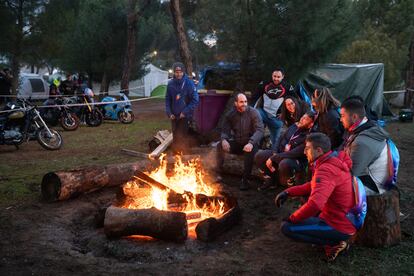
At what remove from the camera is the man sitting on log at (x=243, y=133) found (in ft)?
21.5

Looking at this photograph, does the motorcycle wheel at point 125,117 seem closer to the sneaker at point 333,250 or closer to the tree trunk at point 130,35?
the tree trunk at point 130,35

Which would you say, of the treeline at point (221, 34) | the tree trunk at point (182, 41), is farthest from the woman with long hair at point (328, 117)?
the tree trunk at point (182, 41)

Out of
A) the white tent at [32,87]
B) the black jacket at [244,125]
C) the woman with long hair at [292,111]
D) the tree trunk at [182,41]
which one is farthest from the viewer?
the white tent at [32,87]

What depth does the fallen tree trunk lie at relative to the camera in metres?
5.70

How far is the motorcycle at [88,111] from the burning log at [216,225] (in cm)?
994

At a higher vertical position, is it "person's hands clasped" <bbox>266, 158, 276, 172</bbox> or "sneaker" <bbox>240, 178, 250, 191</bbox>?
"person's hands clasped" <bbox>266, 158, 276, 172</bbox>

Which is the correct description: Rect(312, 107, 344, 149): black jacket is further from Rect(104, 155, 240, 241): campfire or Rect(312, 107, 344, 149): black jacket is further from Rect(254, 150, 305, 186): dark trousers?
Rect(104, 155, 240, 241): campfire

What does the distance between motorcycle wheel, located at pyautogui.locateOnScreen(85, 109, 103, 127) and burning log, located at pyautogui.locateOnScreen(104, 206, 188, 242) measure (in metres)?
10.00

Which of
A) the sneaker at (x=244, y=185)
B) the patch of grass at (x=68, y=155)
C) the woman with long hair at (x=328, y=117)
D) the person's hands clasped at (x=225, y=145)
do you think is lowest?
the sneaker at (x=244, y=185)

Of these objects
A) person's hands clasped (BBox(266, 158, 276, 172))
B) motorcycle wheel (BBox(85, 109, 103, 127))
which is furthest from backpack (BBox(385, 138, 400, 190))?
motorcycle wheel (BBox(85, 109, 103, 127))

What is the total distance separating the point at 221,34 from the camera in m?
11.4

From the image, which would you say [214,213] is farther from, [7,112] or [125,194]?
[7,112]

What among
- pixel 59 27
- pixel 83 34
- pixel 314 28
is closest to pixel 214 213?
pixel 314 28

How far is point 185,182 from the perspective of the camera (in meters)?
6.07
